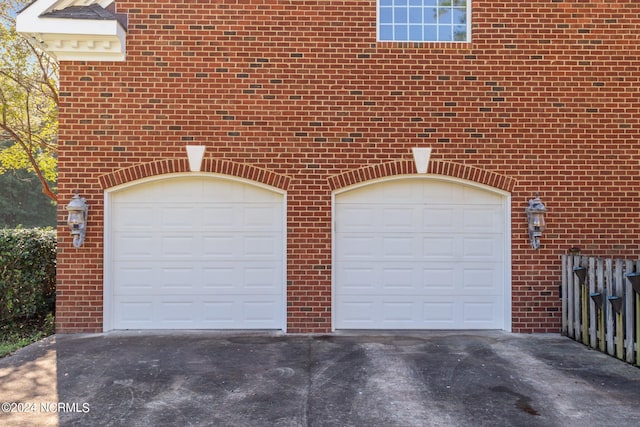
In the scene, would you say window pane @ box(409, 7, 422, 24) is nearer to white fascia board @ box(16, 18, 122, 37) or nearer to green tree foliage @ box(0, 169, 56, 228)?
white fascia board @ box(16, 18, 122, 37)

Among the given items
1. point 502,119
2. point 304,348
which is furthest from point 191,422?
point 502,119

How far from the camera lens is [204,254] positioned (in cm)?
702

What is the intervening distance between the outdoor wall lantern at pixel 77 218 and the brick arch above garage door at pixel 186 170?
0.39 meters

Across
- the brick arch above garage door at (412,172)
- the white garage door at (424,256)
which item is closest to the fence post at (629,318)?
the white garage door at (424,256)

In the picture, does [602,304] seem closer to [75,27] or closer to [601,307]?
[601,307]

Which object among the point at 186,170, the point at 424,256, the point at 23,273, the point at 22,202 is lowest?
the point at 23,273

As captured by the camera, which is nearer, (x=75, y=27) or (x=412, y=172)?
(x=75, y=27)

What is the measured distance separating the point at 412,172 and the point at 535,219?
6.26 feet

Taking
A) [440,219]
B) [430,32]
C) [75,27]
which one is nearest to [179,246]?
[75,27]

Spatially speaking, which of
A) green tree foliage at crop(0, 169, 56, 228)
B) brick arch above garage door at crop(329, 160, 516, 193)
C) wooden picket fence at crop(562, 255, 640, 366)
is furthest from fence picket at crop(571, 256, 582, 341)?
green tree foliage at crop(0, 169, 56, 228)

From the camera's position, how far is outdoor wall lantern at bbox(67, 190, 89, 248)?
6.45 meters

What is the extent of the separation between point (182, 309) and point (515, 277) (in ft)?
16.8

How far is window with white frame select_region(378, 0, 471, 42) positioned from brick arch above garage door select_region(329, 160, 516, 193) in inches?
78.5

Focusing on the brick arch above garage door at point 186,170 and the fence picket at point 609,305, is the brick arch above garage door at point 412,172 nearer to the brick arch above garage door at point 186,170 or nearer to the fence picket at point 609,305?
the brick arch above garage door at point 186,170
